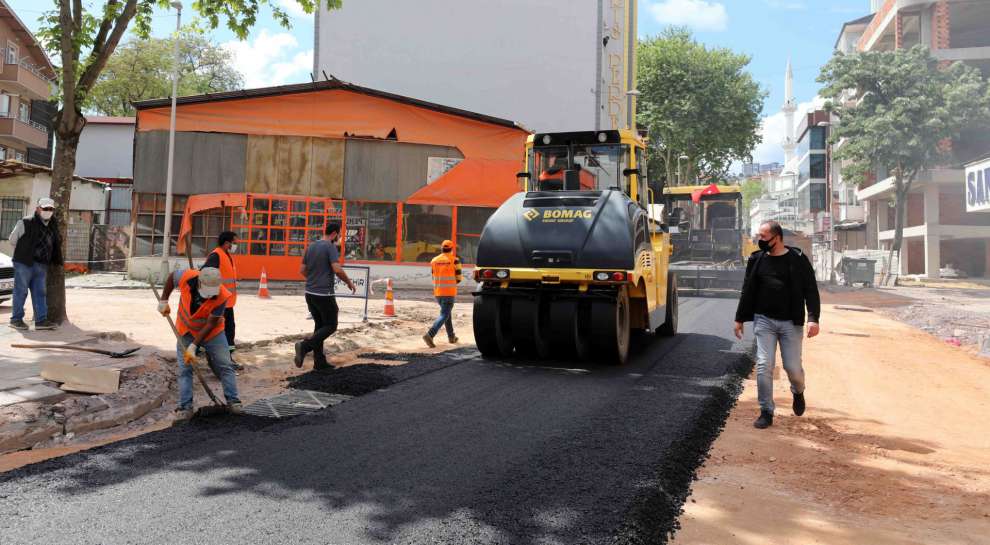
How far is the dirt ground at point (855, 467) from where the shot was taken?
3.93 metres

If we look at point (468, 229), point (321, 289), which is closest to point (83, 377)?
point (321, 289)

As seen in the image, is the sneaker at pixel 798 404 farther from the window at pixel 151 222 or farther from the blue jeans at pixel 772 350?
the window at pixel 151 222

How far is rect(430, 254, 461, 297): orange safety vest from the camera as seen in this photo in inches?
424

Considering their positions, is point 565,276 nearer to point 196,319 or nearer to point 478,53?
point 196,319

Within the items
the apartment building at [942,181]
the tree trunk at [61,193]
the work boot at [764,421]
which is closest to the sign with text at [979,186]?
the apartment building at [942,181]

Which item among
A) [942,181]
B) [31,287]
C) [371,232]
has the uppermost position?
[942,181]

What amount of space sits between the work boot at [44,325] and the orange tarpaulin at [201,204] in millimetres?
11776

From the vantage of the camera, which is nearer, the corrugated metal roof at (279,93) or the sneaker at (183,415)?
the sneaker at (183,415)

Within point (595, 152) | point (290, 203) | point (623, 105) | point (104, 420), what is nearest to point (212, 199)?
point (290, 203)

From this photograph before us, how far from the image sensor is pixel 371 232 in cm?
2220

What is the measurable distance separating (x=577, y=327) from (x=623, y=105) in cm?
3200

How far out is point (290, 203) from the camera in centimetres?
2150

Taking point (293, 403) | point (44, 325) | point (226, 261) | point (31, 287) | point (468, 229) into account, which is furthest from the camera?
point (468, 229)

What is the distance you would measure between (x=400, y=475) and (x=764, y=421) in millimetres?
3659
